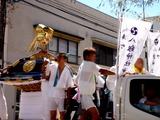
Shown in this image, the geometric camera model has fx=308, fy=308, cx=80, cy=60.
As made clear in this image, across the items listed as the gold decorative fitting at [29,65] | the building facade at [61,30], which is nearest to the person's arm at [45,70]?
the gold decorative fitting at [29,65]

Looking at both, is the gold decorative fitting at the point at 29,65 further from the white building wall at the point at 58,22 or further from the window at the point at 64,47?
the window at the point at 64,47

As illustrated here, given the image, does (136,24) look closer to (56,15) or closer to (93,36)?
(56,15)

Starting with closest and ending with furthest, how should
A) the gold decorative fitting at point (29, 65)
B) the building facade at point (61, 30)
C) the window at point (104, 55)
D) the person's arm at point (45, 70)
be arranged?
the person's arm at point (45, 70) → the gold decorative fitting at point (29, 65) → the building facade at point (61, 30) → the window at point (104, 55)

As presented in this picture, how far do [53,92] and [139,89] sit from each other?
4.60 feet

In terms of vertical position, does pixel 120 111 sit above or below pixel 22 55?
below

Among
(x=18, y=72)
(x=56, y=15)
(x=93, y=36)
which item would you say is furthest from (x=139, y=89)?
(x=93, y=36)

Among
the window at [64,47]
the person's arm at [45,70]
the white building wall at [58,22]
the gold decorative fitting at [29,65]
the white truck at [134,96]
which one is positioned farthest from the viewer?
the window at [64,47]

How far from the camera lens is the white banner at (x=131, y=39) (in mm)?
4914

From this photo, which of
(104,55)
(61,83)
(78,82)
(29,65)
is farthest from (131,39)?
(104,55)

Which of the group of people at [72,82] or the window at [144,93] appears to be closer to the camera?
the window at [144,93]

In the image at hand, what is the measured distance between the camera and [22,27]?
13555 mm

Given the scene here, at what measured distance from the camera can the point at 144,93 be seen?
446cm

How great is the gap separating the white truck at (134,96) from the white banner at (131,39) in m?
0.46

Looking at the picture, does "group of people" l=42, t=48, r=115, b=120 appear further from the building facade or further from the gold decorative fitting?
the building facade
